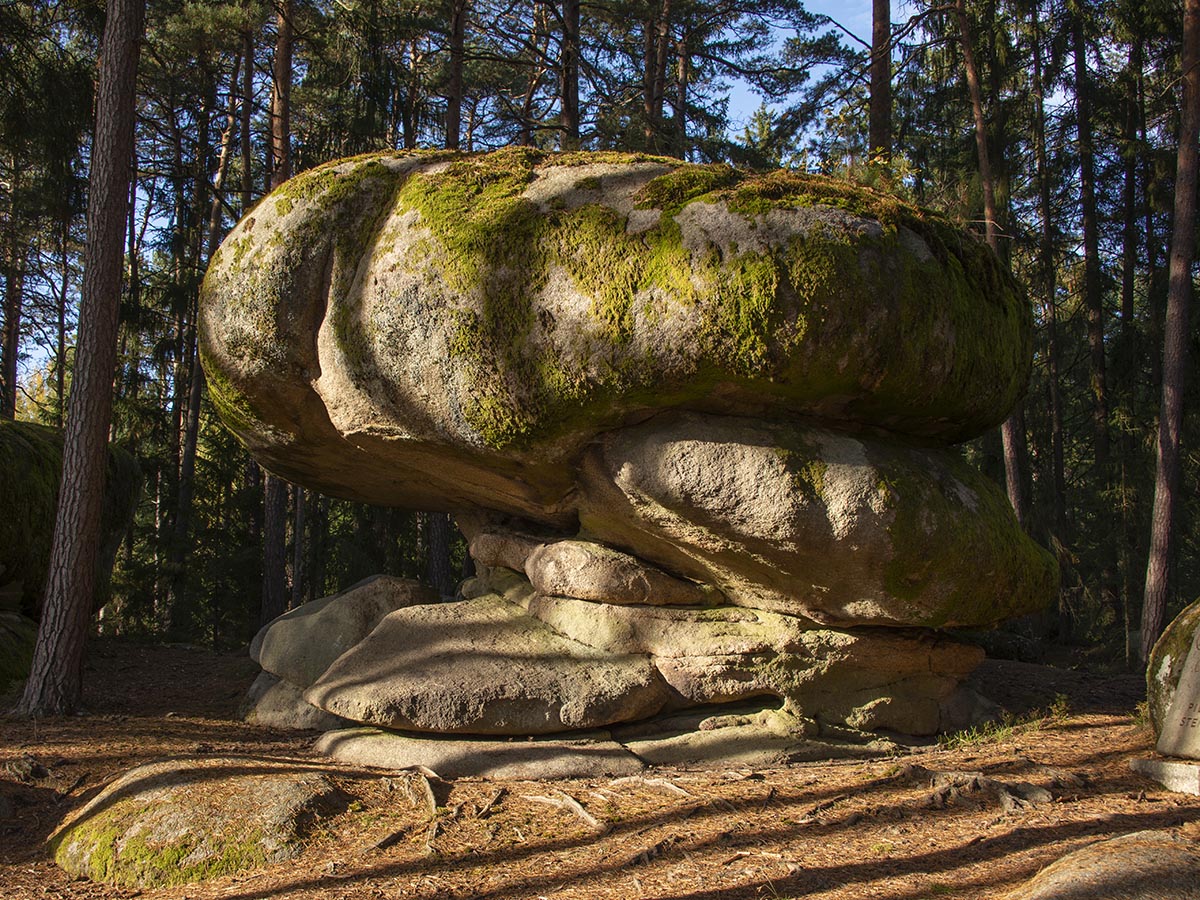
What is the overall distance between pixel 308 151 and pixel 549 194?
7711 mm

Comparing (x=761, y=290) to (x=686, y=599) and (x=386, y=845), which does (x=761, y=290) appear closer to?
(x=686, y=599)

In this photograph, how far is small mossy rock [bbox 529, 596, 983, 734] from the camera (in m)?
7.11

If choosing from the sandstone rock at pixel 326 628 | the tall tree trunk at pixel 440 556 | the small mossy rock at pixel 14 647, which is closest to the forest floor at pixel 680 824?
the sandstone rock at pixel 326 628

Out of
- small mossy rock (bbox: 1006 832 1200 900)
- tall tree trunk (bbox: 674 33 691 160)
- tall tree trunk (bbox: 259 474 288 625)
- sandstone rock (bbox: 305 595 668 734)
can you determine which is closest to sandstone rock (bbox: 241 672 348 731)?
sandstone rock (bbox: 305 595 668 734)

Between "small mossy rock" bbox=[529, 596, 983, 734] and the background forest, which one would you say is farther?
the background forest

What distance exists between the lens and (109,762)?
20.7 ft

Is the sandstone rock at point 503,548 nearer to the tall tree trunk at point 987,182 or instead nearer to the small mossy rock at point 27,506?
the small mossy rock at point 27,506

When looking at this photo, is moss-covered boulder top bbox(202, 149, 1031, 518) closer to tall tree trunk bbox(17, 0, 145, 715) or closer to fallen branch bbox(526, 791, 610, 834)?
tall tree trunk bbox(17, 0, 145, 715)

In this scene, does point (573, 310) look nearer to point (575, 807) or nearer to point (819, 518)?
point (819, 518)

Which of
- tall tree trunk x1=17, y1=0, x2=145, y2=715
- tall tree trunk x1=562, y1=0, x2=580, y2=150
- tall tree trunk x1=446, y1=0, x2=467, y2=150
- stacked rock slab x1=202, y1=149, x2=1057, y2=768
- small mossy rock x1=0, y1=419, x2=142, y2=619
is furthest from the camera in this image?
tall tree trunk x1=446, y1=0, x2=467, y2=150

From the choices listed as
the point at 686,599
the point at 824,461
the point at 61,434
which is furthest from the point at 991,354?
the point at 61,434

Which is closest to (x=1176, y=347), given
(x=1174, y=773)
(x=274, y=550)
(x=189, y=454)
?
(x=1174, y=773)

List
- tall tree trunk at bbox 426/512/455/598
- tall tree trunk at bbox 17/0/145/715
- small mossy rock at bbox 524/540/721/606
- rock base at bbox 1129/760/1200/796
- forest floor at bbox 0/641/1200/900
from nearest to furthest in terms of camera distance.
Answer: forest floor at bbox 0/641/1200/900 → rock base at bbox 1129/760/1200/796 → small mossy rock at bbox 524/540/721/606 → tall tree trunk at bbox 17/0/145/715 → tall tree trunk at bbox 426/512/455/598

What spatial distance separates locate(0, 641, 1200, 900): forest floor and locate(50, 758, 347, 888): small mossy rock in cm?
10
